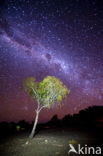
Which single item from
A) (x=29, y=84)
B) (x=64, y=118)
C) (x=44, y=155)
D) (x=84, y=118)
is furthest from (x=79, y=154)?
(x=64, y=118)

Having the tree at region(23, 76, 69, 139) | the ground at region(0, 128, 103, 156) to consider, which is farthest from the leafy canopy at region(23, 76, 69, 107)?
the ground at region(0, 128, 103, 156)

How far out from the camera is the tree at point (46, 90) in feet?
56.0

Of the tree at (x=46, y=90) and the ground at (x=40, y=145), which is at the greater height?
the tree at (x=46, y=90)

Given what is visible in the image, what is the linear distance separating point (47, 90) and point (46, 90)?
0.15 metres

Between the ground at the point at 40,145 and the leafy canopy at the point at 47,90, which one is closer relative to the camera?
the ground at the point at 40,145

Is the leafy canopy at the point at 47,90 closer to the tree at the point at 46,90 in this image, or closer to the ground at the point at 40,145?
the tree at the point at 46,90

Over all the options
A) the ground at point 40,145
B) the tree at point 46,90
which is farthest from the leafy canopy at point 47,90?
the ground at point 40,145

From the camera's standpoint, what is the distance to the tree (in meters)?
17.1

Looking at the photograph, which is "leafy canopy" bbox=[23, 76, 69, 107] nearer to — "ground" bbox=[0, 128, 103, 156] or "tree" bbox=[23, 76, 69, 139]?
"tree" bbox=[23, 76, 69, 139]

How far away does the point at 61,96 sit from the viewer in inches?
684

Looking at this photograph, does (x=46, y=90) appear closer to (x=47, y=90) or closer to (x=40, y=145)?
(x=47, y=90)

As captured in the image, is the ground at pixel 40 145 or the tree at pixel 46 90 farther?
the tree at pixel 46 90

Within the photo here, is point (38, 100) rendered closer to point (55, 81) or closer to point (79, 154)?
point (55, 81)

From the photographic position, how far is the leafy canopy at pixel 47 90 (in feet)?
55.9
